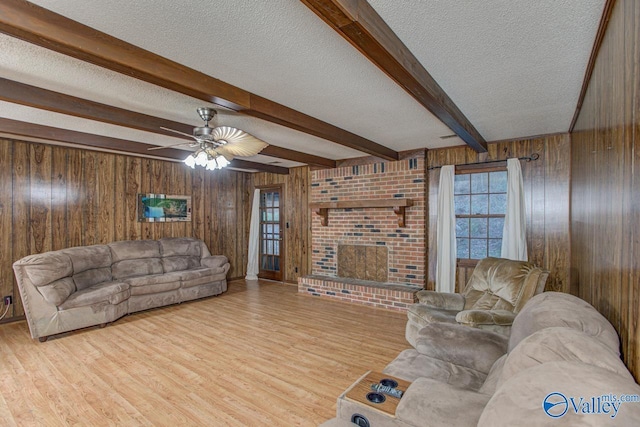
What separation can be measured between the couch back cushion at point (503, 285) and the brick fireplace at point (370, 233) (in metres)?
1.34

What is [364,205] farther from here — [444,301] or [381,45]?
[381,45]

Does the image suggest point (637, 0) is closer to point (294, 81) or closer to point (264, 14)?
point (264, 14)

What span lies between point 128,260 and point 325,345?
11.6 ft

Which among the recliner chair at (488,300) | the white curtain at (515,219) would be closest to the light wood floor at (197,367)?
the recliner chair at (488,300)

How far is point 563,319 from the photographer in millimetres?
1335

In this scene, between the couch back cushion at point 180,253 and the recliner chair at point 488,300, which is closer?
the recliner chair at point 488,300

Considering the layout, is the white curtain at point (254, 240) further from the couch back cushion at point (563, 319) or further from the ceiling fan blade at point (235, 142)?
the couch back cushion at point (563, 319)

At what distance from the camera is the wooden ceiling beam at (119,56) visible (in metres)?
1.50

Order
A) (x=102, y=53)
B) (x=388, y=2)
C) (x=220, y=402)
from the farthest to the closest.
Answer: (x=220, y=402) → (x=102, y=53) → (x=388, y=2)

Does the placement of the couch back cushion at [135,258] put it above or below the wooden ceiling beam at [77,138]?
below

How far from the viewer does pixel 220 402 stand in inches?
92.2

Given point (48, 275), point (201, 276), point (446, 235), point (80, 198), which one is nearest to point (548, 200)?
point (446, 235)

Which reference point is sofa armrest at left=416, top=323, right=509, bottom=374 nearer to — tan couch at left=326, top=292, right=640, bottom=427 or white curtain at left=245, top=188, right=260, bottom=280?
tan couch at left=326, top=292, right=640, bottom=427

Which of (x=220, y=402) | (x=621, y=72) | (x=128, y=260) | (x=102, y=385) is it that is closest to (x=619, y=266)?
(x=621, y=72)
